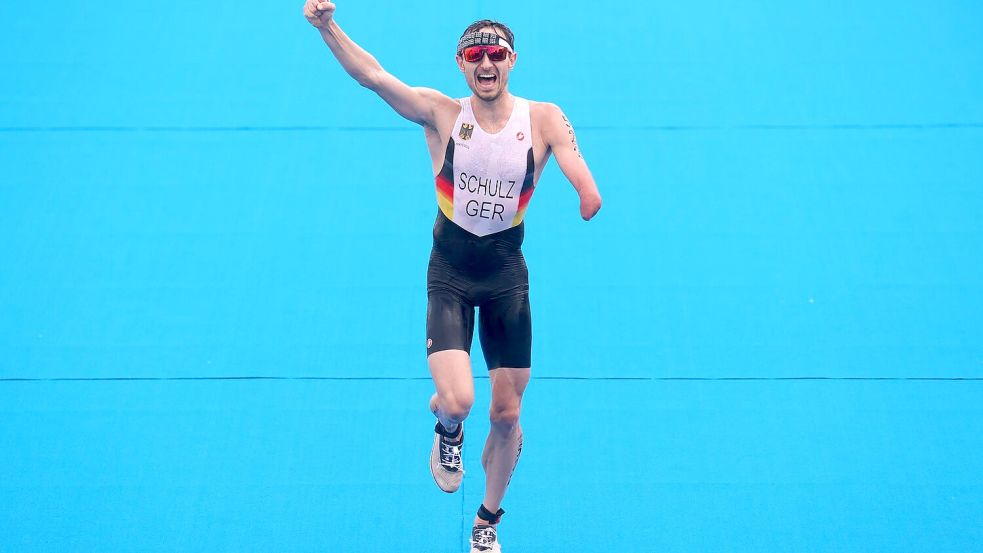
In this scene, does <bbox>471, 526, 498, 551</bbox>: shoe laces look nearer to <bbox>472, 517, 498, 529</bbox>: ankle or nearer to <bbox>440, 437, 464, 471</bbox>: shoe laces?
<bbox>472, 517, 498, 529</bbox>: ankle

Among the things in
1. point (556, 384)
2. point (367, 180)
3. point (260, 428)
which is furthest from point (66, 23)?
point (556, 384)

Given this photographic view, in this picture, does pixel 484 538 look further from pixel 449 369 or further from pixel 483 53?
pixel 483 53

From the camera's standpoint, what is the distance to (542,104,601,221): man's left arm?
4.47 metres

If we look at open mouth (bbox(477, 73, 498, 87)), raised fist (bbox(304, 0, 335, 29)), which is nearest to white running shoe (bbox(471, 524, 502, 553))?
open mouth (bbox(477, 73, 498, 87))

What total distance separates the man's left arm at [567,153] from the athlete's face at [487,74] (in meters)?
0.27

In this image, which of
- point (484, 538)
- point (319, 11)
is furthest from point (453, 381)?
point (319, 11)

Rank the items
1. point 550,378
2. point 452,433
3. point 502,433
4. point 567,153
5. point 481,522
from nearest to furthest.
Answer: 1. point 567,153
2. point 502,433
3. point 452,433
4. point 481,522
5. point 550,378

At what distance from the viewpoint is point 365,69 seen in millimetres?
4805

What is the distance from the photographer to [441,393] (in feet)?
15.8

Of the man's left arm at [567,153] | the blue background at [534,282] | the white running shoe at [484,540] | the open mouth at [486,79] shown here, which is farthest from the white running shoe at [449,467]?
the open mouth at [486,79]

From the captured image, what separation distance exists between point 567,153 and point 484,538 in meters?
1.93

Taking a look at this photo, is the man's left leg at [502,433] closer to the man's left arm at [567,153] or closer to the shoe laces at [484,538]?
the shoe laces at [484,538]

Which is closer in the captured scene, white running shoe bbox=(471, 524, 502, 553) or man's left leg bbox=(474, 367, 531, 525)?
man's left leg bbox=(474, 367, 531, 525)

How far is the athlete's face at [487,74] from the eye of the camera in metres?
4.77
